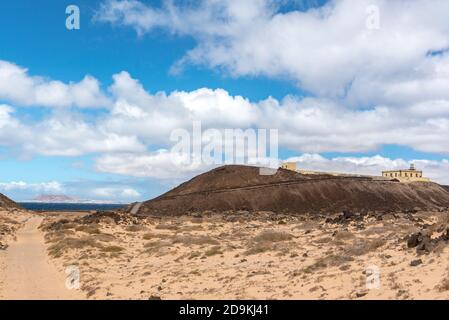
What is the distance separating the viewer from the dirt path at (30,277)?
57.8 ft

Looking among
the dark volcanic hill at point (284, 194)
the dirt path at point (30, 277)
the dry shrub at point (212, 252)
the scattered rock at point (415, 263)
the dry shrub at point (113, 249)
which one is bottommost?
the dirt path at point (30, 277)

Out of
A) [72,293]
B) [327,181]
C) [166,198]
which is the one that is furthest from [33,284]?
[327,181]

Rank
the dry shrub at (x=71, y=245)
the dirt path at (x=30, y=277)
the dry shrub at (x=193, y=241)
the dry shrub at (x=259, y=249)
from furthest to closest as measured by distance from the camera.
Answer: the dry shrub at (x=193, y=241) < the dry shrub at (x=71, y=245) < the dry shrub at (x=259, y=249) < the dirt path at (x=30, y=277)

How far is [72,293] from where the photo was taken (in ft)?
59.8

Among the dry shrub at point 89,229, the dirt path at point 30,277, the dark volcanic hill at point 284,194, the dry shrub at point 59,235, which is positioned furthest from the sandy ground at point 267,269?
the dark volcanic hill at point 284,194

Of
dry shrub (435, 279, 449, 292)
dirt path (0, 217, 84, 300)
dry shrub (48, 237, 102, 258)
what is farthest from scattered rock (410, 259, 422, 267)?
dry shrub (48, 237, 102, 258)

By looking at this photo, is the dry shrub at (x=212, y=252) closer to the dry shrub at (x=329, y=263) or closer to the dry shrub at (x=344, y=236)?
the dry shrub at (x=344, y=236)

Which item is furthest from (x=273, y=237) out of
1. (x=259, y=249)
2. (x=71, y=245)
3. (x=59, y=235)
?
(x=59, y=235)

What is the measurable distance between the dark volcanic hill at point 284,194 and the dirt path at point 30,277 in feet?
169

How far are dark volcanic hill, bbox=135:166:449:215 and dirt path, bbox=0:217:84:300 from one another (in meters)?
51.7

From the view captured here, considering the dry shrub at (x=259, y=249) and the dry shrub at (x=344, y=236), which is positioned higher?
the dry shrub at (x=344, y=236)

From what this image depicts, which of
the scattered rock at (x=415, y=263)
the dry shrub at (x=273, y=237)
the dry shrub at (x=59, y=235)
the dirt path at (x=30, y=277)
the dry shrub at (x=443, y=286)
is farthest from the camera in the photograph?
the dry shrub at (x=59, y=235)
